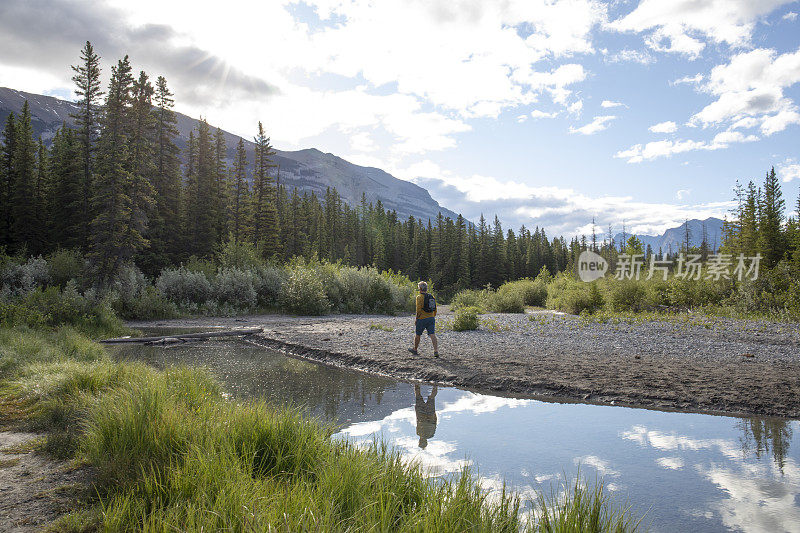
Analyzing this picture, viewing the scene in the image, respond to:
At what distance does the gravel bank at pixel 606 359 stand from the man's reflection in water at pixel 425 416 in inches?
45.4

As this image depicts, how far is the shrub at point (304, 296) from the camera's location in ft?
85.8

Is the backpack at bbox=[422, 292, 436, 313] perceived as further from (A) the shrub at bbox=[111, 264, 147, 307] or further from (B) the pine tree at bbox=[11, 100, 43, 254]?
(B) the pine tree at bbox=[11, 100, 43, 254]

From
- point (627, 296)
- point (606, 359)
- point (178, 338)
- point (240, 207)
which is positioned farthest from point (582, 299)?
point (240, 207)

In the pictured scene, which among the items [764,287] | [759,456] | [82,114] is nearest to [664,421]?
[759,456]

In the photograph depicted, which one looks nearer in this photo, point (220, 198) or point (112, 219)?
point (112, 219)

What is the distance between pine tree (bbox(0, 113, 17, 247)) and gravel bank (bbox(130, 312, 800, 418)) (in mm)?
31035

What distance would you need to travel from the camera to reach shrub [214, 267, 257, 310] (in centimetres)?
2580

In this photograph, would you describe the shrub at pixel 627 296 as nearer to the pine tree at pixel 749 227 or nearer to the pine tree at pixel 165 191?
the pine tree at pixel 749 227

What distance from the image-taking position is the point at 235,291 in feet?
86.0

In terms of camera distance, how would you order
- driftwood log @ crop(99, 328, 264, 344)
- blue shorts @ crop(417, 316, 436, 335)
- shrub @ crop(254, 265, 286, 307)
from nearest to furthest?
blue shorts @ crop(417, 316, 436, 335), driftwood log @ crop(99, 328, 264, 344), shrub @ crop(254, 265, 286, 307)

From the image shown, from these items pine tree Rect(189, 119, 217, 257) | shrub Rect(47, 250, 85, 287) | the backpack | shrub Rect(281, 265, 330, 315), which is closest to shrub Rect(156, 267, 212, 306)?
shrub Rect(47, 250, 85, 287)

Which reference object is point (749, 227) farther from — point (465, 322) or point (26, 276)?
point (26, 276)

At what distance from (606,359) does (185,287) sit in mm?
22392

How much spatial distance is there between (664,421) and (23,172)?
4516 centimetres
